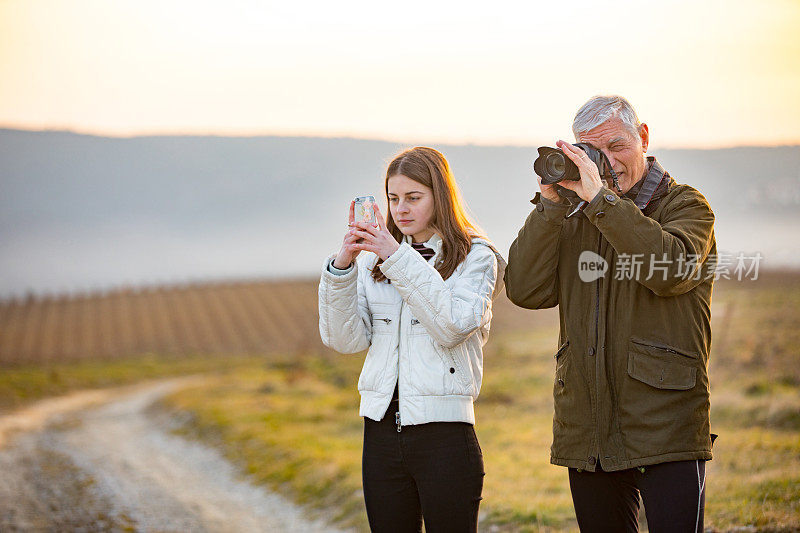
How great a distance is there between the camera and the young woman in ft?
9.38

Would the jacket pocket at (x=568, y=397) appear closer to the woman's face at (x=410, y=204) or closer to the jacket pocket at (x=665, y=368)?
the jacket pocket at (x=665, y=368)

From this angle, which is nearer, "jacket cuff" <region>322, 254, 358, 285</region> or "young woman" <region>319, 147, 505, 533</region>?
"young woman" <region>319, 147, 505, 533</region>

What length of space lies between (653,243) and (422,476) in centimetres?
116

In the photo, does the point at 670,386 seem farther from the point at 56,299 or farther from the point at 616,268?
the point at 56,299

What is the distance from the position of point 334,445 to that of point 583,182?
9050mm

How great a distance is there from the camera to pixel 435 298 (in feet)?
9.24

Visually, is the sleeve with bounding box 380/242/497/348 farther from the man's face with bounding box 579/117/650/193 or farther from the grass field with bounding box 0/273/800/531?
the grass field with bounding box 0/273/800/531

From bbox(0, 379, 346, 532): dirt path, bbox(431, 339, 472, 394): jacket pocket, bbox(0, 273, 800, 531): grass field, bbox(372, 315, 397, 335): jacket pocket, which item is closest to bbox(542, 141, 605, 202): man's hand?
bbox(431, 339, 472, 394): jacket pocket

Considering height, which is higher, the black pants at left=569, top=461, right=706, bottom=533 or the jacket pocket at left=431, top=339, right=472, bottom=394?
the jacket pocket at left=431, top=339, right=472, bottom=394

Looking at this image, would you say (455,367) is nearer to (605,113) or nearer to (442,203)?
(442,203)

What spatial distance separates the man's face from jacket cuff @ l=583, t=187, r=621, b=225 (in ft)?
0.69

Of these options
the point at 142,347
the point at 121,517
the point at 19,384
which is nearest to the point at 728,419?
the point at 121,517

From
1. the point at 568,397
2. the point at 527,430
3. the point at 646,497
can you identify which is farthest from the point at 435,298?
the point at 527,430

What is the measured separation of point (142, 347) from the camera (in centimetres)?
5016
